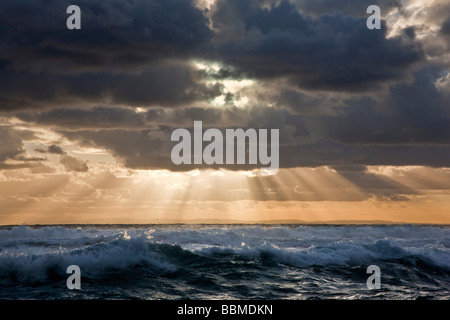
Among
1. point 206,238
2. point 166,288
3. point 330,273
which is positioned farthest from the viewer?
point 206,238

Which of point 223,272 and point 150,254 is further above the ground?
point 150,254

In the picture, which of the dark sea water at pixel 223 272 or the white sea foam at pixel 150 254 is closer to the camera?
the dark sea water at pixel 223 272

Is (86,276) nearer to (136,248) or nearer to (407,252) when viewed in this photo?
(136,248)

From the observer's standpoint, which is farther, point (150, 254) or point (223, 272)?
point (150, 254)

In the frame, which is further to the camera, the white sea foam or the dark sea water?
the white sea foam

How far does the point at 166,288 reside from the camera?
1834cm

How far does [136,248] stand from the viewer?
76.6ft
